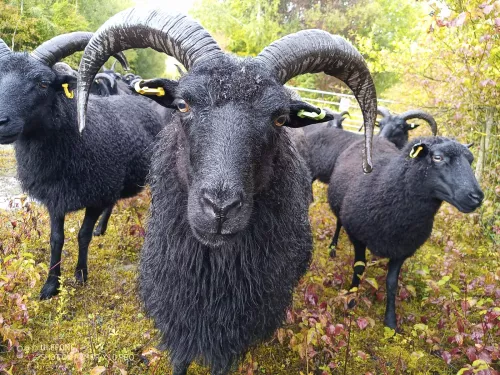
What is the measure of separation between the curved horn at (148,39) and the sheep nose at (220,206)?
1136mm

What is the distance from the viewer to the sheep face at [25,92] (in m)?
3.40

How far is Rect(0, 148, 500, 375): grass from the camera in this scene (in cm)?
324

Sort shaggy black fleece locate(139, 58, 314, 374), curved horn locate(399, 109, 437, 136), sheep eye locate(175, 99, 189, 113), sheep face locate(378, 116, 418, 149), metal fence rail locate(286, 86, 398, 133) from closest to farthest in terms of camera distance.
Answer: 1. shaggy black fleece locate(139, 58, 314, 374)
2. sheep eye locate(175, 99, 189, 113)
3. curved horn locate(399, 109, 437, 136)
4. sheep face locate(378, 116, 418, 149)
5. metal fence rail locate(286, 86, 398, 133)

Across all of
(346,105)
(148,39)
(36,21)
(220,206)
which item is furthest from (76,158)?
(346,105)

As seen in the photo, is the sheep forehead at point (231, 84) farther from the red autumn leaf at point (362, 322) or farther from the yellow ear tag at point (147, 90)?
the red autumn leaf at point (362, 322)

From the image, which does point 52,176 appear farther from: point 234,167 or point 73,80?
point 234,167

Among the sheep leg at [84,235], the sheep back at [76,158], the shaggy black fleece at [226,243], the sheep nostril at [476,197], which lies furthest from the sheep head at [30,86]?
the sheep nostril at [476,197]

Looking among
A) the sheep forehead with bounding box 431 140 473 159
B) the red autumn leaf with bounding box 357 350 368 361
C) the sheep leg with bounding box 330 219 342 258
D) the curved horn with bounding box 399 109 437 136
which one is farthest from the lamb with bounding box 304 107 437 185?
the red autumn leaf with bounding box 357 350 368 361

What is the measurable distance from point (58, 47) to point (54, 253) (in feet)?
8.21

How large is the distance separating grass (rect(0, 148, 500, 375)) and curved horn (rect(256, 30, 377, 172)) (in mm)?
1978

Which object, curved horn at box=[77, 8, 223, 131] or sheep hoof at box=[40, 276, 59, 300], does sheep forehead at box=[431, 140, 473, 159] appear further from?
sheep hoof at box=[40, 276, 59, 300]

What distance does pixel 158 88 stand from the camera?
2.43 meters

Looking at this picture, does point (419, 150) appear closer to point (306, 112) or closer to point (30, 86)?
point (306, 112)

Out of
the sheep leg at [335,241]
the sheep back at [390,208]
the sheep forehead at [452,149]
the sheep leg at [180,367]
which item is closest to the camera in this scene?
the sheep leg at [180,367]
